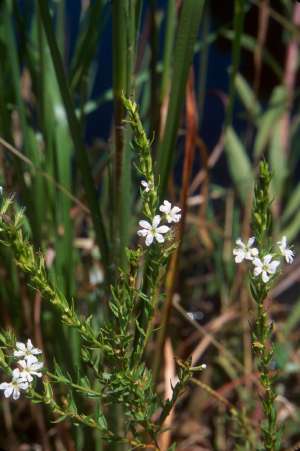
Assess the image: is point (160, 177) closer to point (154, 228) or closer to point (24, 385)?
point (154, 228)

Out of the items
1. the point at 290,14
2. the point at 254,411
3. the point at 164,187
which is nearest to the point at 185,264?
the point at 254,411

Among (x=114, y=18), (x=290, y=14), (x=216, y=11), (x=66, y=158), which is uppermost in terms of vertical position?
(x=216, y=11)

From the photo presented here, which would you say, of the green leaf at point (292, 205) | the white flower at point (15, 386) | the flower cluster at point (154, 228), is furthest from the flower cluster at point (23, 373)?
the green leaf at point (292, 205)

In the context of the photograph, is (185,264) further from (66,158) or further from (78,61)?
(78,61)

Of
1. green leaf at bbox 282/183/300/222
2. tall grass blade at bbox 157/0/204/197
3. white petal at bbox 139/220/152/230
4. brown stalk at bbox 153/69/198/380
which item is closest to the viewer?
white petal at bbox 139/220/152/230

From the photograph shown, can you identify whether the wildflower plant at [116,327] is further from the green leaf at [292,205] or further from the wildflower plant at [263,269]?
the green leaf at [292,205]

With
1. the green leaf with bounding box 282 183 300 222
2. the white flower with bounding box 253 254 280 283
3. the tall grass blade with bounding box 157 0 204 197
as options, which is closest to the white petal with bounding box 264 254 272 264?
the white flower with bounding box 253 254 280 283

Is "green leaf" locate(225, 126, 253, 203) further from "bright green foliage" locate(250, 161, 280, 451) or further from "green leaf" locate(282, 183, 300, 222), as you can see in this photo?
"bright green foliage" locate(250, 161, 280, 451)
